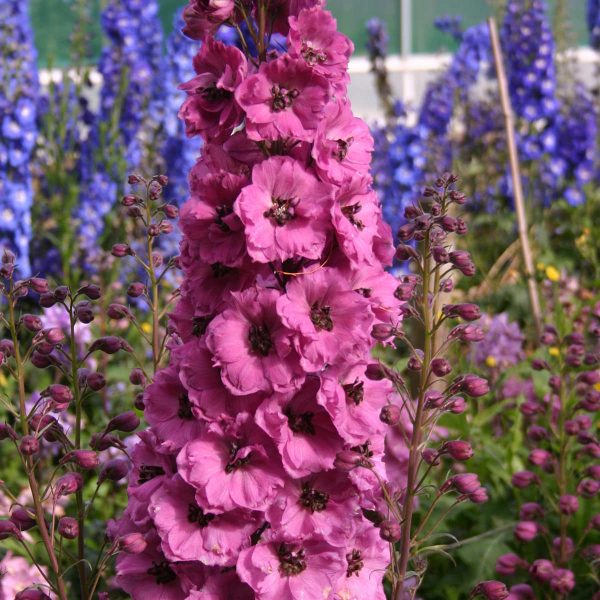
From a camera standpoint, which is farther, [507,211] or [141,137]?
[507,211]

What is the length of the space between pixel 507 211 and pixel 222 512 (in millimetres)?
5493

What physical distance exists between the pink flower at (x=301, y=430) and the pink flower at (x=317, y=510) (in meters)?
0.06

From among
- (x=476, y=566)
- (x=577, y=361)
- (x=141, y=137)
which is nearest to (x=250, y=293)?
(x=577, y=361)

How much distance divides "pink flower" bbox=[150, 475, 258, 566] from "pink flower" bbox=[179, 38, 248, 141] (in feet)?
1.77

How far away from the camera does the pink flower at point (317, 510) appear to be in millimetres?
1436

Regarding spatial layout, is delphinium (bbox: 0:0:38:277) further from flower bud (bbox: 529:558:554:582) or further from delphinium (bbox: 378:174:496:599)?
delphinium (bbox: 378:174:496:599)

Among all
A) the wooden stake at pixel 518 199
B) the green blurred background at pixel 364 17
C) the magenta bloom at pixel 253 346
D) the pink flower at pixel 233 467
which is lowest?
the green blurred background at pixel 364 17

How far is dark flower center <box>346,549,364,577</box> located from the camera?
1.56 meters

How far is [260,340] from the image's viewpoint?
1.42 meters

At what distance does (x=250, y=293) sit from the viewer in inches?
55.8

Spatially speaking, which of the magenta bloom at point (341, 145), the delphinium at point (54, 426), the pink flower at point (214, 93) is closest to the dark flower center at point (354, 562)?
the delphinium at point (54, 426)

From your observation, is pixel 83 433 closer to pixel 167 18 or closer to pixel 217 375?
pixel 217 375

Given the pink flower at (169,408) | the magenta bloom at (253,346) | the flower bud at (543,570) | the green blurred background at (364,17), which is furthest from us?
the green blurred background at (364,17)

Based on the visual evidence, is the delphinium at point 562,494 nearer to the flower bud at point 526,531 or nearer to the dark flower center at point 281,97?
the flower bud at point 526,531
